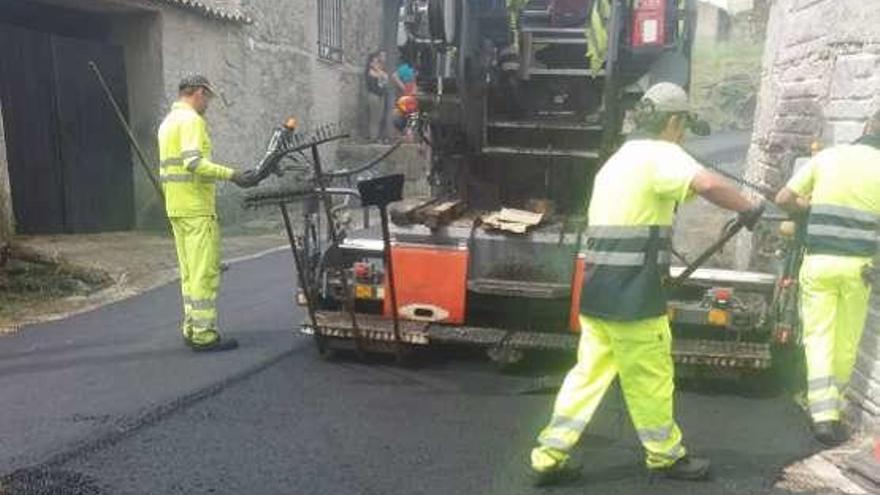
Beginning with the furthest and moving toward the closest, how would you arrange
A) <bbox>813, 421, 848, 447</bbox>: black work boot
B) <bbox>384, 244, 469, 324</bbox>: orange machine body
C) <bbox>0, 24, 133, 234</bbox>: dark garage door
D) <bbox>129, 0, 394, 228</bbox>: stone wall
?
<bbox>129, 0, 394, 228</bbox>: stone wall < <bbox>0, 24, 133, 234</bbox>: dark garage door < <bbox>384, 244, 469, 324</bbox>: orange machine body < <bbox>813, 421, 848, 447</bbox>: black work boot

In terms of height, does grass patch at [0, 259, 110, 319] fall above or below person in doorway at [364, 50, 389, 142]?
below

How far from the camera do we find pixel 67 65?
870 cm

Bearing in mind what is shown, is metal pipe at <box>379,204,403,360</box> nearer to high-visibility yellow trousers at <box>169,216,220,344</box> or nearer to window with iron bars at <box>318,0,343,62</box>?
high-visibility yellow trousers at <box>169,216,220,344</box>

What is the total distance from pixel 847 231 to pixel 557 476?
70.8 inches

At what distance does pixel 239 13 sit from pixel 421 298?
7486 millimetres

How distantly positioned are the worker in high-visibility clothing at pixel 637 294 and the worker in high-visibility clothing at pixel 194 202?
252cm

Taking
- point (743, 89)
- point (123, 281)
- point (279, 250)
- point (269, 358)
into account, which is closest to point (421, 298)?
point (269, 358)

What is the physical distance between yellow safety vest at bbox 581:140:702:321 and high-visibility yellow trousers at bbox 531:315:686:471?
0.24 ft

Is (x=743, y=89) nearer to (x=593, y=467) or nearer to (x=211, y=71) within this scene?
(x=211, y=71)

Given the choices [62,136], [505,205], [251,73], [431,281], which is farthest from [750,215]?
[251,73]

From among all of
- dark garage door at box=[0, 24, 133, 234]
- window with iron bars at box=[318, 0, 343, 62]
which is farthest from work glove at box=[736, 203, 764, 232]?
window with iron bars at box=[318, 0, 343, 62]

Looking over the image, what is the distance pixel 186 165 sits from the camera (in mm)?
4809

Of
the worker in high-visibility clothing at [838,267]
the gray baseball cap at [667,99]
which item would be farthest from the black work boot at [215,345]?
the worker in high-visibility clothing at [838,267]

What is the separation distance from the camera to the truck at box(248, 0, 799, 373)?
4.41 m
